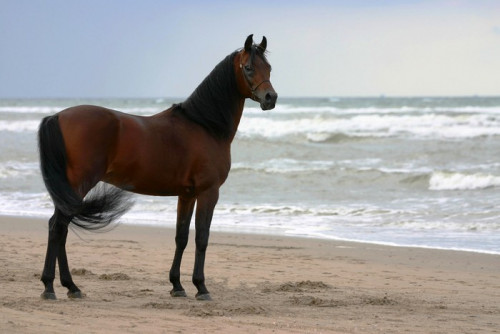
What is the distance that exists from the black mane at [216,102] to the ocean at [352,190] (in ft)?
13.5

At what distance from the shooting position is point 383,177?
711 inches

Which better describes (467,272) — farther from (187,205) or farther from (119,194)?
(119,194)

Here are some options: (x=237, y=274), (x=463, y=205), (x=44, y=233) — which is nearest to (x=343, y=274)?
(x=237, y=274)

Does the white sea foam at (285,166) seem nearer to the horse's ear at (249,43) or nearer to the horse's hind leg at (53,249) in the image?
the horse's ear at (249,43)

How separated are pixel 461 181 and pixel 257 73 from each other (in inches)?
437

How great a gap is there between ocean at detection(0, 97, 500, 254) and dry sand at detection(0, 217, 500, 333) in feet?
4.37

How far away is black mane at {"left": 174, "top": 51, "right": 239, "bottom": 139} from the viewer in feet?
21.3

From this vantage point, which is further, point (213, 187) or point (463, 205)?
point (463, 205)

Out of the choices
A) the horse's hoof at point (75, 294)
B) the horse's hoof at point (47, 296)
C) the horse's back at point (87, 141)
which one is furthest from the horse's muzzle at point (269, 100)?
the horse's hoof at point (47, 296)

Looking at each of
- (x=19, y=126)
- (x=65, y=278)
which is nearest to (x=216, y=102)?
(x=65, y=278)

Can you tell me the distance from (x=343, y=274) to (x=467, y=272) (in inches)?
45.6

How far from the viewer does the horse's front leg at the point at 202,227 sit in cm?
635

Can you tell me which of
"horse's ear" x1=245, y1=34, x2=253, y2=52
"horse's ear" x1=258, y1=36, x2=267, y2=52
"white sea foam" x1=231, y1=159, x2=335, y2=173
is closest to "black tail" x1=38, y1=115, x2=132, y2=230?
"horse's ear" x1=245, y1=34, x2=253, y2=52

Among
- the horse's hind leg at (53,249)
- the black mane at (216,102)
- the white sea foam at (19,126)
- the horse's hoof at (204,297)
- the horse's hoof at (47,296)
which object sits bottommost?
the white sea foam at (19,126)
